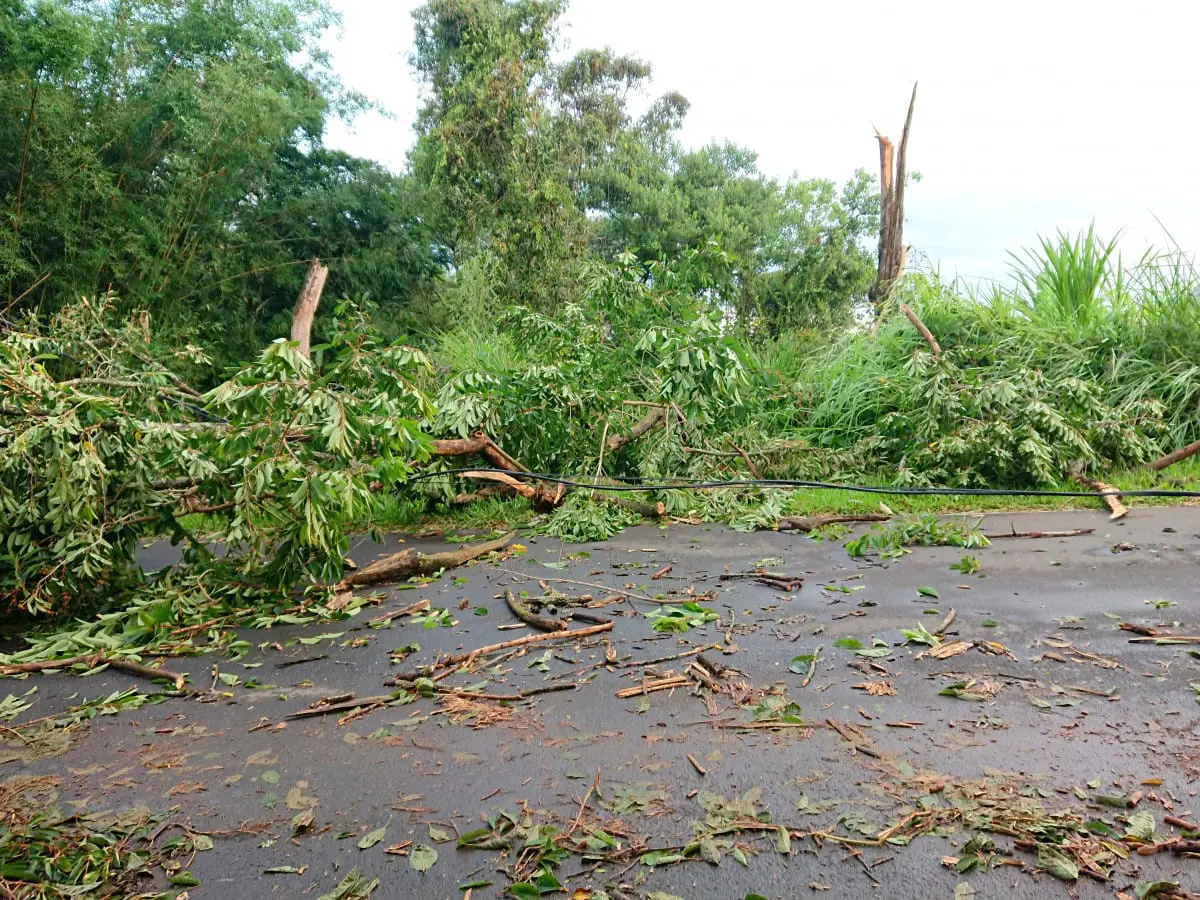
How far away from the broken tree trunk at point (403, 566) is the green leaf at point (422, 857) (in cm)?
235

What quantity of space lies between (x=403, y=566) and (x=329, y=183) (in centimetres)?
1117

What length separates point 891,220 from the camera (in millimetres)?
10672

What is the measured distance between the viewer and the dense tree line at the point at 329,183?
930cm

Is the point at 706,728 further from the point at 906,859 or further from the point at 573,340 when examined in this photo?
the point at 573,340

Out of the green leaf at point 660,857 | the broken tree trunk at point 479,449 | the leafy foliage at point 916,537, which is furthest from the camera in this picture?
the broken tree trunk at point 479,449

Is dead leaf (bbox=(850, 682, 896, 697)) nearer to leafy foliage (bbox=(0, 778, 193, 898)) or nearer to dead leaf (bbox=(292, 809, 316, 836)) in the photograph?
dead leaf (bbox=(292, 809, 316, 836))

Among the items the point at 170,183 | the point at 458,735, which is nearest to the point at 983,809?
the point at 458,735

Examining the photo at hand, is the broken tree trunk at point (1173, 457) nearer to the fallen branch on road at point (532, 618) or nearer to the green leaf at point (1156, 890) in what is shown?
the fallen branch on road at point (532, 618)

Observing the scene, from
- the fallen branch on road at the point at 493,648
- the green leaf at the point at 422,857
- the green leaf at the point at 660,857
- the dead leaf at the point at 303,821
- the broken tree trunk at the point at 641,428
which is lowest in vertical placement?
the green leaf at the point at 422,857

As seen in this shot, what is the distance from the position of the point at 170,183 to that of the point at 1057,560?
34.2 feet

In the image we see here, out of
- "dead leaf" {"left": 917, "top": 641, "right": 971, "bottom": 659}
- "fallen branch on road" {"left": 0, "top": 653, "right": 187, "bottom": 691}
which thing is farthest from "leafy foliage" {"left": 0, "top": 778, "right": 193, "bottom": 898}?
"dead leaf" {"left": 917, "top": 641, "right": 971, "bottom": 659}

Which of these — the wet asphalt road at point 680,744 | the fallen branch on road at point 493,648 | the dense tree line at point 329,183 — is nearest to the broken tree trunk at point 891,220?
the dense tree line at point 329,183

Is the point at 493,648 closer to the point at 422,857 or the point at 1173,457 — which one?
the point at 422,857

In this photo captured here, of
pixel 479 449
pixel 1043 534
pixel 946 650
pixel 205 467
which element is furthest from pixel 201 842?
pixel 1043 534
